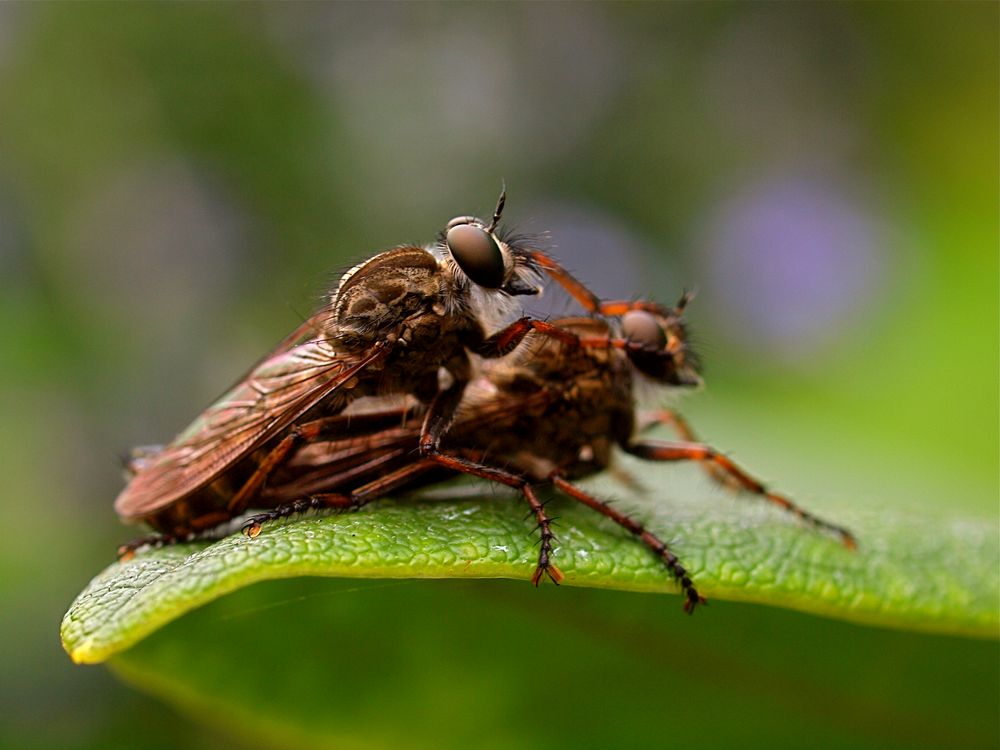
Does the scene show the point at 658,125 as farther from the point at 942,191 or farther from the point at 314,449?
the point at 314,449

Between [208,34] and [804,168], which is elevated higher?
[208,34]

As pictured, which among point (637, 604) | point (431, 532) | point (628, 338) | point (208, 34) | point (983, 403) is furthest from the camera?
point (208, 34)

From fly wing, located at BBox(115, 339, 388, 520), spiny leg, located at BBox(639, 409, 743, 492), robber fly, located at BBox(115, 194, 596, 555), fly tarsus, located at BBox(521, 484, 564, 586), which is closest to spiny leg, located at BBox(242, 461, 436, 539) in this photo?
robber fly, located at BBox(115, 194, 596, 555)

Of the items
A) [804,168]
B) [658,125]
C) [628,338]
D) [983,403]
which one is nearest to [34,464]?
[628,338]

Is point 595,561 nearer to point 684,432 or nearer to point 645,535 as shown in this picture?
point 645,535

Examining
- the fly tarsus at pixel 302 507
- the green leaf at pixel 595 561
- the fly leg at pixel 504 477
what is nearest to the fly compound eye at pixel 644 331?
the green leaf at pixel 595 561

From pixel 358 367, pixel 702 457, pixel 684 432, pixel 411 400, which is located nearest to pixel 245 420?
Answer: pixel 358 367

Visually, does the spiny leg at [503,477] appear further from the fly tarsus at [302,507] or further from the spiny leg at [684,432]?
the spiny leg at [684,432]

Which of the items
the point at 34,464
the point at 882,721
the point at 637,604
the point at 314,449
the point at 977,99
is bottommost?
the point at 34,464
